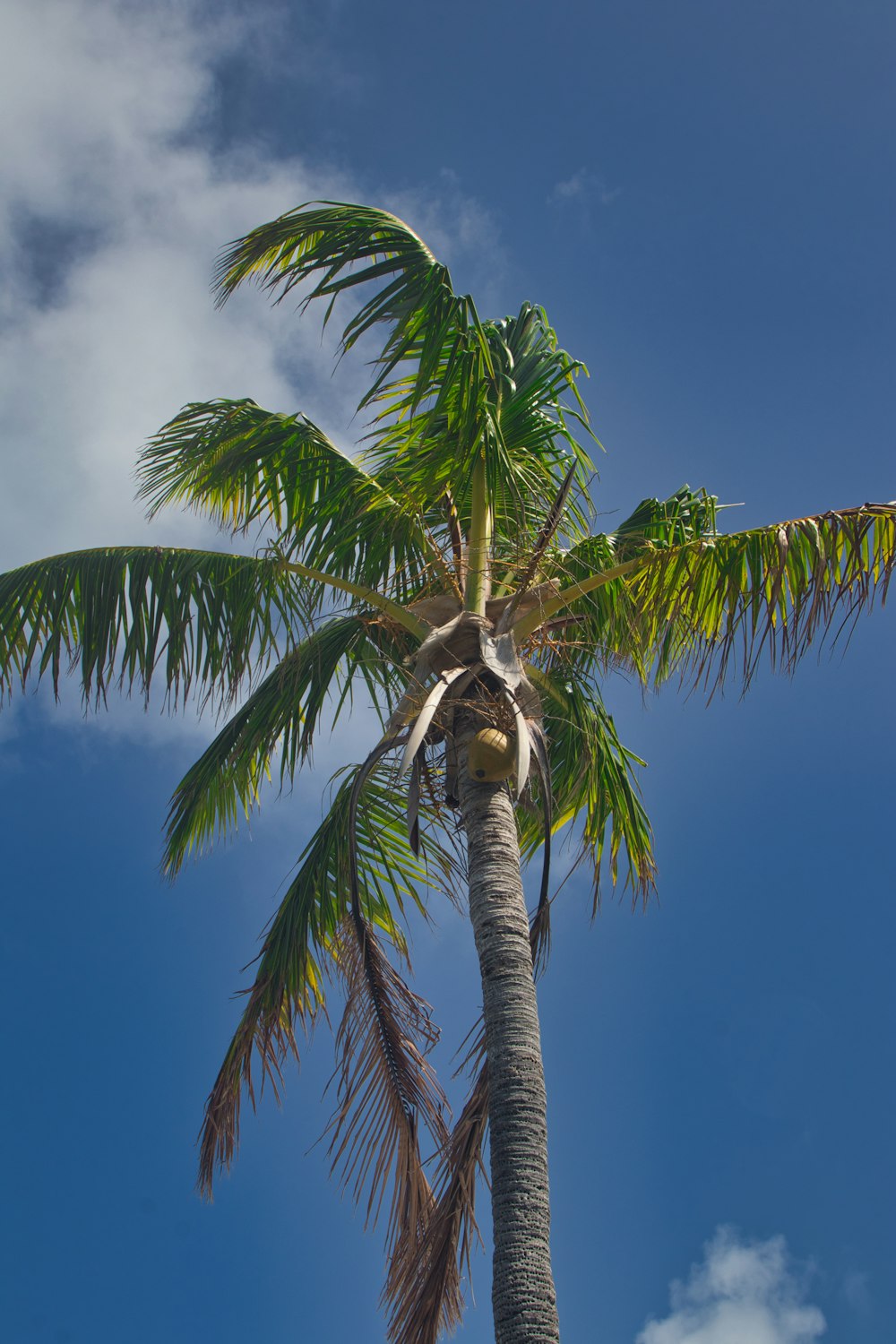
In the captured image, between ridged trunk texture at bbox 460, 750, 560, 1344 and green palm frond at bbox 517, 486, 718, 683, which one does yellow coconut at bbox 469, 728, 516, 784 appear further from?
green palm frond at bbox 517, 486, 718, 683

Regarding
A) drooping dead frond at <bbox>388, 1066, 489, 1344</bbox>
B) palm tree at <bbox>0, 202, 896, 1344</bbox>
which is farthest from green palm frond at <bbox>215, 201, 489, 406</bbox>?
drooping dead frond at <bbox>388, 1066, 489, 1344</bbox>

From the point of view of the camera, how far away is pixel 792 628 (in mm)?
6801

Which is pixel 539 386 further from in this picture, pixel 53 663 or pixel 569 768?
pixel 53 663

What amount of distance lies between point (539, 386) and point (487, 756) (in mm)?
2781

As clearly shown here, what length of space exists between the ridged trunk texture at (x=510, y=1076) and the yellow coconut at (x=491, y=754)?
0.33 feet

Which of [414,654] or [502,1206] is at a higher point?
[414,654]

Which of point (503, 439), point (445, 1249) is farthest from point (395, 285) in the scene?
point (445, 1249)

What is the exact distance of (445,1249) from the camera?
552cm

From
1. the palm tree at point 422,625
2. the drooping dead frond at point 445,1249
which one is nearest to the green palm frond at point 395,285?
the palm tree at point 422,625

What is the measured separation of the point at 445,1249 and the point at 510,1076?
3.29 ft

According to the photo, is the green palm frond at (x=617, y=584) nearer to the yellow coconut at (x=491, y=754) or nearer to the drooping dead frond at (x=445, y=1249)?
the yellow coconut at (x=491, y=754)

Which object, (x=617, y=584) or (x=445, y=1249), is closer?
(x=445, y=1249)

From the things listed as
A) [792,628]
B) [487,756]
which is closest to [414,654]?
[487,756]

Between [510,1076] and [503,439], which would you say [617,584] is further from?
[510,1076]
